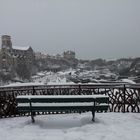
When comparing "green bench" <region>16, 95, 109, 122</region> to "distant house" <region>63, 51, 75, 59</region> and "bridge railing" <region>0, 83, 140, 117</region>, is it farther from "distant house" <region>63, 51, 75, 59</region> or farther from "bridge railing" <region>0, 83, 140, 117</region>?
"distant house" <region>63, 51, 75, 59</region>

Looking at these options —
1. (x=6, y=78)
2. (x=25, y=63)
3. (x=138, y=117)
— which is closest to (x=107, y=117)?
(x=138, y=117)

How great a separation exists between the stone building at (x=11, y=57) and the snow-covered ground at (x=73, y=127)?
104m

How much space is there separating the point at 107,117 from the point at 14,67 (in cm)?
11065

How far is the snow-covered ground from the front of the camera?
7179 millimetres

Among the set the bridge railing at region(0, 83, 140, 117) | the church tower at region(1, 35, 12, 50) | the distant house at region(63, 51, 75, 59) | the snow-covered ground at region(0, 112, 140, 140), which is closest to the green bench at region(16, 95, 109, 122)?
the snow-covered ground at region(0, 112, 140, 140)

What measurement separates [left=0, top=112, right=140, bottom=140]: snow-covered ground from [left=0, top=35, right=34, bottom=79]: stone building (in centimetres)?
10361

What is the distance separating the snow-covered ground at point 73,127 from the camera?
7179 millimetres

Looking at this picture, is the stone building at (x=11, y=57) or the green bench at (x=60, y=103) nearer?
the green bench at (x=60, y=103)

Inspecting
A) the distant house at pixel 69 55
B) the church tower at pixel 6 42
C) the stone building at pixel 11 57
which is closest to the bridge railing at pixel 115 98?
the stone building at pixel 11 57

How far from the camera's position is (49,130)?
25.7 ft

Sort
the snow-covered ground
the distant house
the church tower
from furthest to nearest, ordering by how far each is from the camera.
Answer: the distant house < the church tower < the snow-covered ground

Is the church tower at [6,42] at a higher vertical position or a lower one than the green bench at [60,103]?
higher

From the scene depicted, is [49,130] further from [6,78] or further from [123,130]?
[6,78]

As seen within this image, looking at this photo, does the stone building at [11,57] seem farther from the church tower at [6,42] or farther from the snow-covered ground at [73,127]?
the snow-covered ground at [73,127]
